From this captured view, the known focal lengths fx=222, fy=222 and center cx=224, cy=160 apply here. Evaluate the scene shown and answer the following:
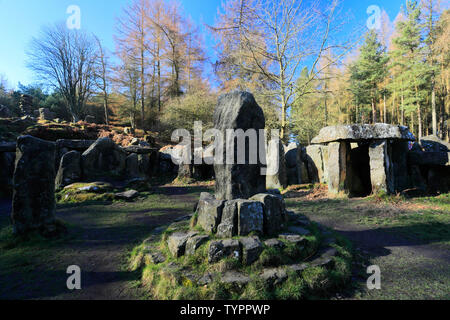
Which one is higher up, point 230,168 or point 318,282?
point 230,168

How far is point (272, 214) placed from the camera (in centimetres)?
313

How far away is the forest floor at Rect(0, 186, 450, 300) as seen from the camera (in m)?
2.49

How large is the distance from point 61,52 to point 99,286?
25.6m

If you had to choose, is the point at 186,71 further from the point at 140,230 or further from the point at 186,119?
the point at 140,230

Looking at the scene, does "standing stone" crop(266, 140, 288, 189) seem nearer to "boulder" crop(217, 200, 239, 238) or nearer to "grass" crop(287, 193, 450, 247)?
"grass" crop(287, 193, 450, 247)

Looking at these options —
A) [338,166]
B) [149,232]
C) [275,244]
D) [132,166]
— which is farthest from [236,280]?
[132,166]

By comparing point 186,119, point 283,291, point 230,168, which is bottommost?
point 283,291

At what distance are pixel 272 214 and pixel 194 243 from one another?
115cm

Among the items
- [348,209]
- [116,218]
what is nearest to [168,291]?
[116,218]

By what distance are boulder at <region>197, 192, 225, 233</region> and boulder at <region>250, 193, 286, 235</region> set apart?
59 cm

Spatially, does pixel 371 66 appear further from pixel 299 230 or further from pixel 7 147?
pixel 7 147
